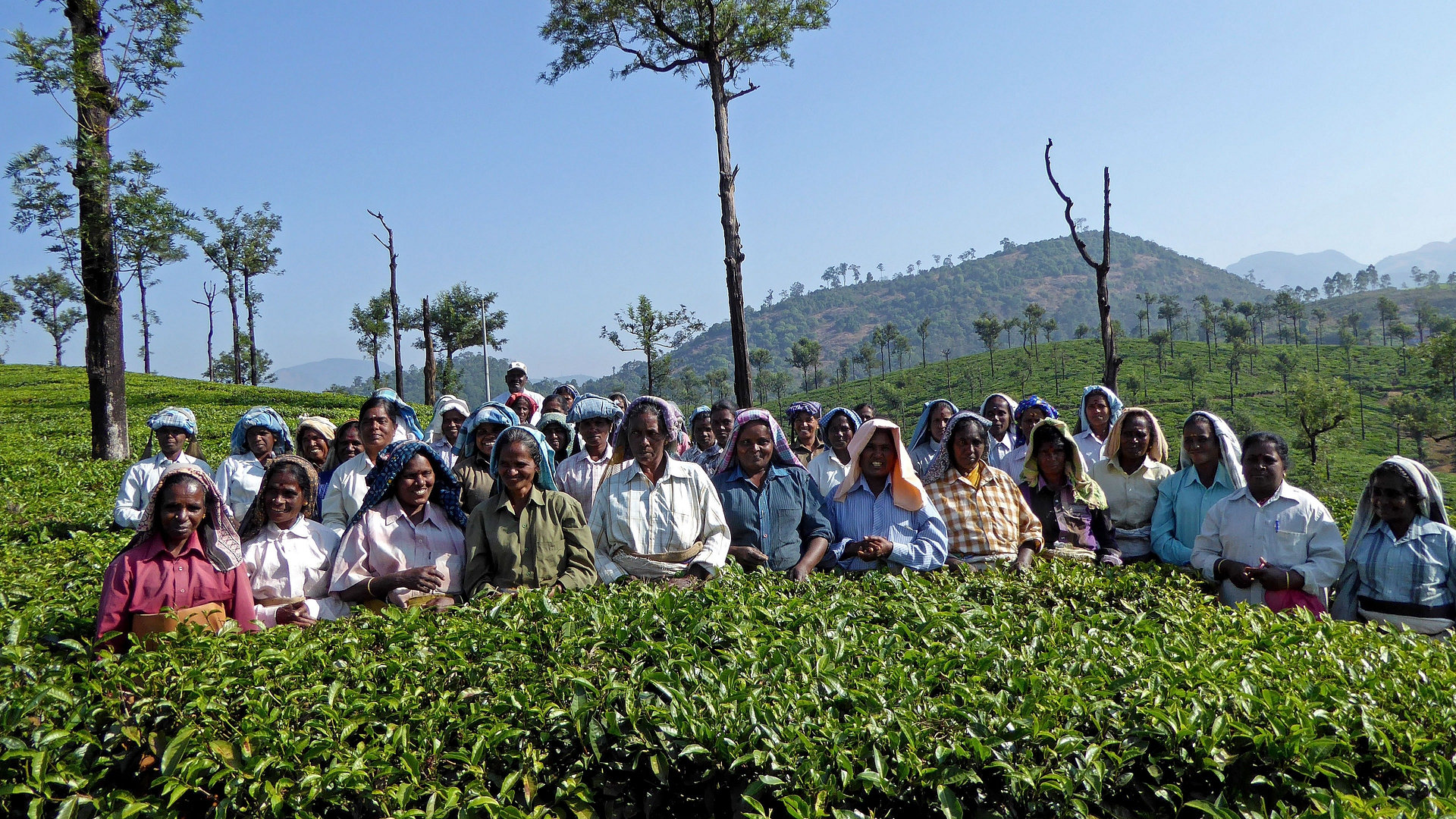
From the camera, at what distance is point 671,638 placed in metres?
3.43

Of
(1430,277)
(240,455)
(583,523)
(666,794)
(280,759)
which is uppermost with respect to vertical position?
(1430,277)

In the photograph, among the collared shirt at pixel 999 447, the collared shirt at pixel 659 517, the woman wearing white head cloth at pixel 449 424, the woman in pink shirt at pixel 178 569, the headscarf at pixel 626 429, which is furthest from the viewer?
the collared shirt at pixel 999 447

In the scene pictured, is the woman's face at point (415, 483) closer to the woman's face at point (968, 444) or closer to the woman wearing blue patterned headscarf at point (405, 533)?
the woman wearing blue patterned headscarf at point (405, 533)

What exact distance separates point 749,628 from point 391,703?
139cm

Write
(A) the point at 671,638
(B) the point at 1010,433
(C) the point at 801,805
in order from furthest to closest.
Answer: (B) the point at 1010,433, (A) the point at 671,638, (C) the point at 801,805

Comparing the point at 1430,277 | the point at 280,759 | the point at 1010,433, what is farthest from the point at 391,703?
the point at 1430,277

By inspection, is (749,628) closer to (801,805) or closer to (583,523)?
(801,805)

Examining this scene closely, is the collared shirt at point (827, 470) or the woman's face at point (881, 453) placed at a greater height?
the woman's face at point (881, 453)

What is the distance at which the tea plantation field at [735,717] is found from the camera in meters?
2.52

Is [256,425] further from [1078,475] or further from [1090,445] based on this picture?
[1090,445]

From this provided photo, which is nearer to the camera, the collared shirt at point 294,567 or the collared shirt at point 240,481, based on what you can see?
the collared shirt at point 294,567

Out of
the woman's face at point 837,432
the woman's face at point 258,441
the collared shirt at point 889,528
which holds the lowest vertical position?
the collared shirt at point 889,528

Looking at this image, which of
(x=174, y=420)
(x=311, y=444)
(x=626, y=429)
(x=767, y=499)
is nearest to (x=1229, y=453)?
(x=767, y=499)

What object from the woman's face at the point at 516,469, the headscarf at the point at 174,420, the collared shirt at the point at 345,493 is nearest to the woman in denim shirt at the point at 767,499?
the woman's face at the point at 516,469
